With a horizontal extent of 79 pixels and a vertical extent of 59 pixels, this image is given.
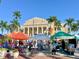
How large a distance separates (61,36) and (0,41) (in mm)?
6038

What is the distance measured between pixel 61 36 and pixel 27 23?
9478 centimetres

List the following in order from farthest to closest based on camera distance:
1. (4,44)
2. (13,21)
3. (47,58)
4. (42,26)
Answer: (42,26) → (13,21) → (4,44) → (47,58)

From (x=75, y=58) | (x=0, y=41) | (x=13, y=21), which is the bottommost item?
(x=75, y=58)

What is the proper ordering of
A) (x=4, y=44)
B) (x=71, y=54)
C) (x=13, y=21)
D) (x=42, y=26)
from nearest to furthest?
(x=71, y=54) → (x=4, y=44) → (x=13, y=21) → (x=42, y=26)

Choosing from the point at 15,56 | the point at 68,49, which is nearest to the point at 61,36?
the point at 68,49

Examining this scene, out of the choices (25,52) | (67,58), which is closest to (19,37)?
(25,52)

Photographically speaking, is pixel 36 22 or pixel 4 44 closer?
pixel 4 44

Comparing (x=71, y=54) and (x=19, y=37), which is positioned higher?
(x=19, y=37)

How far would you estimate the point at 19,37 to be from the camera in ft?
87.4

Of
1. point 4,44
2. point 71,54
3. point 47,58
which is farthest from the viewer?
point 4,44

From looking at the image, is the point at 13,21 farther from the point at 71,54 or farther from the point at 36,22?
the point at 71,54

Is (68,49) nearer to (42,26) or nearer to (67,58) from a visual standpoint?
(67,58)

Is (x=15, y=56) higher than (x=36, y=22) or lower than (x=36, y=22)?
lower

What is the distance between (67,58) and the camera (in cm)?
2225
